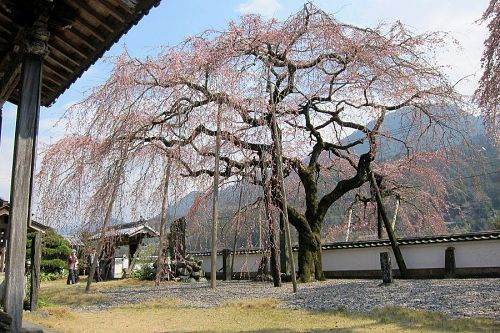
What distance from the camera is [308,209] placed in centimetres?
1394

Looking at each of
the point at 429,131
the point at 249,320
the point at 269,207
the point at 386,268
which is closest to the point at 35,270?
the point at 249,320

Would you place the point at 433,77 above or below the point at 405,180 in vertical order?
above

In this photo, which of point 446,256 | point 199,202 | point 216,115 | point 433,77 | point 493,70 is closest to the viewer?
point 493,70

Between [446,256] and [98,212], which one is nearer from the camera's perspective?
[98,212]

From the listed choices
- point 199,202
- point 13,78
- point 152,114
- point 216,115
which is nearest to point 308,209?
point 199,202

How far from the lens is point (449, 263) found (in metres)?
13.1

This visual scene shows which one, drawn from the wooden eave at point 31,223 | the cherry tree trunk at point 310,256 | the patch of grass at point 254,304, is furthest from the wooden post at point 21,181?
the cherry tree trunk at point 310,256

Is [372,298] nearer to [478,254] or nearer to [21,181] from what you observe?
[478,254]

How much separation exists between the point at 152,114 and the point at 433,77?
741 centimetres

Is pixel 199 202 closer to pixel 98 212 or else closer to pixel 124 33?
pixel 98 212

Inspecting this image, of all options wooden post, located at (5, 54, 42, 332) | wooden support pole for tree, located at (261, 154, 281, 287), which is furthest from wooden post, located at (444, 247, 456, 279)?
wooden post, located at (5, 54, 42, 332)

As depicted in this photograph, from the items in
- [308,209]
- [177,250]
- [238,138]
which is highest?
[238,138]

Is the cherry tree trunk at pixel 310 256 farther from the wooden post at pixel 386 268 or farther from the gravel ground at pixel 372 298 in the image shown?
the wooden post at pixel 386 268

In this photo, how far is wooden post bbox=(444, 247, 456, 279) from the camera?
13.0 metres
